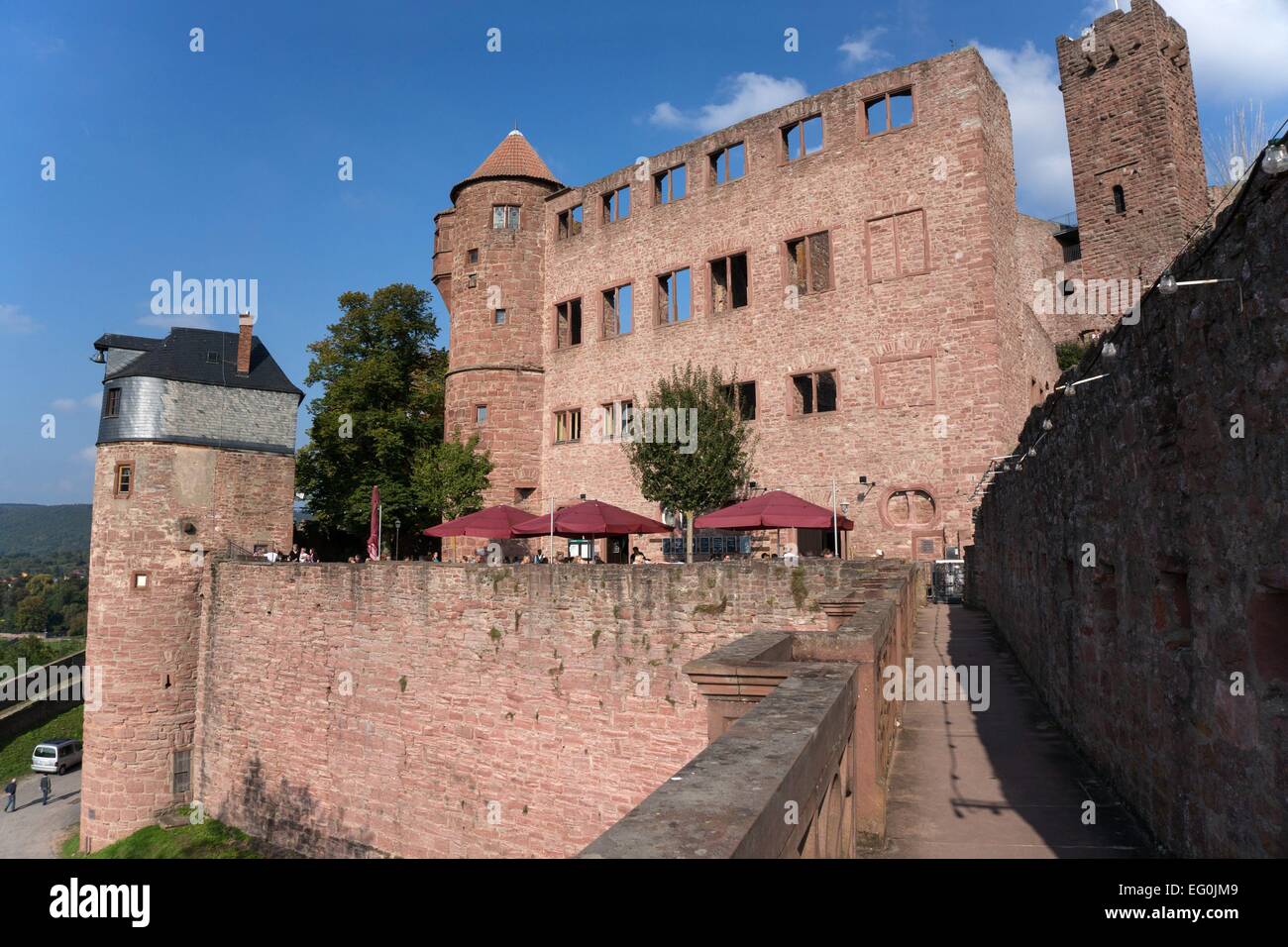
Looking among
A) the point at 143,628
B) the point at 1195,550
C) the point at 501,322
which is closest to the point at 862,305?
the point at 501,322

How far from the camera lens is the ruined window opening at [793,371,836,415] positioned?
77.5 feet

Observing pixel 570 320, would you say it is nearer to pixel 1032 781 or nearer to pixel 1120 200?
pixel 1120 200

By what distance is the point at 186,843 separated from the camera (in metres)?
22.6

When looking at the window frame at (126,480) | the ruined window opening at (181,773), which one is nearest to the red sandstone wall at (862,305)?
the window frame at (126,480)

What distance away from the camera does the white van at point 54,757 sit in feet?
115

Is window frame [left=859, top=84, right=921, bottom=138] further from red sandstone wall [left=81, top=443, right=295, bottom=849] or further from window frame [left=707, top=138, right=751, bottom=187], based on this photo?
red sandstone wall [left=81, top=443, right=295, bottom=849]

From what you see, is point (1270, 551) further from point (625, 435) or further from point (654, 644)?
point (625, 435)

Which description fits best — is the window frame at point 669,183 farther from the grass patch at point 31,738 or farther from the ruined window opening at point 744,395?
the grass patch at point 31,738

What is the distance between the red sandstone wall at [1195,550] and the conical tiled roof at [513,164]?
2792 cm

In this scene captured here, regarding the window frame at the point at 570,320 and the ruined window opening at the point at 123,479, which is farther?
the window frame at the point at 570,320

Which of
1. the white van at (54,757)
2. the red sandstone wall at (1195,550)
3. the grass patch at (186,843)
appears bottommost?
the white van at (54,757)

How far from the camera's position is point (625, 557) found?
2717 cm

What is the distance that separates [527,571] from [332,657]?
686cm
